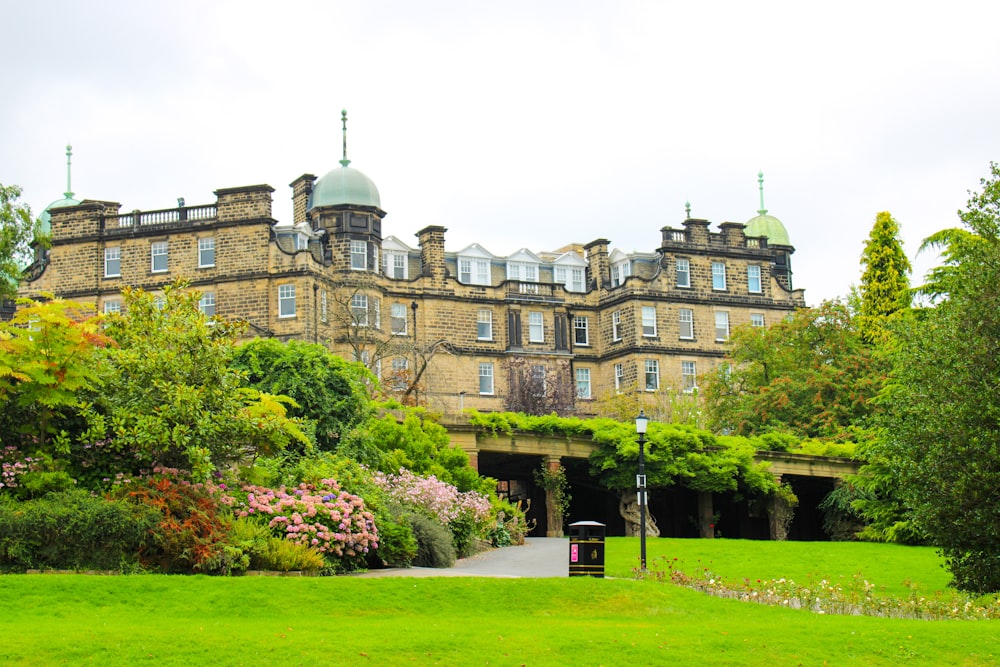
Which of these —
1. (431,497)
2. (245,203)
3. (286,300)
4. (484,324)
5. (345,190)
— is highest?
(345,190)

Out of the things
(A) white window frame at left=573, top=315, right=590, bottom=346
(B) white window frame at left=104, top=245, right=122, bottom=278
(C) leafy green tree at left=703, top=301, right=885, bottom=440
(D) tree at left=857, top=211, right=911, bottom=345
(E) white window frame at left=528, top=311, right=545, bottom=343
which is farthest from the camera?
(A) white window frame at left=573, top=315, right=590, bottom=346

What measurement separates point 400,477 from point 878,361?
25.5 metres

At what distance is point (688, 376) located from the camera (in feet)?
231

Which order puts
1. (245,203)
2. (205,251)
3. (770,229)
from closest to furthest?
(245,203)
(205,251)
(770,229)

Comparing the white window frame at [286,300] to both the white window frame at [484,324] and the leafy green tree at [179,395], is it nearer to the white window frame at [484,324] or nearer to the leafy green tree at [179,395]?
the white window frame at [484,324]

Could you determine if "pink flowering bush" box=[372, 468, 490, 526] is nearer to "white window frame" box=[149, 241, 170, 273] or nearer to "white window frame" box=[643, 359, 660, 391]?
"white window frame" box=[149, 241, 170, 273]

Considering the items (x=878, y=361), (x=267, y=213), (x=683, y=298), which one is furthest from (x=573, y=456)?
(x=683, y=298)

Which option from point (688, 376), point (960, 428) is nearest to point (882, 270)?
point (688, 376)

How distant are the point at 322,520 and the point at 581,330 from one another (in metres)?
46.7

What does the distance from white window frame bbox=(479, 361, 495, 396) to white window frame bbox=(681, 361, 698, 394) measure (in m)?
9.71

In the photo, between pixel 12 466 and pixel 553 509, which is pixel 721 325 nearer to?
pixel 553 509

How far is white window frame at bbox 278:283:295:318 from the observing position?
198ft

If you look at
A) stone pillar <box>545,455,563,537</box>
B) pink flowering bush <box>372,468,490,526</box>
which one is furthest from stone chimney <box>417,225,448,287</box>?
pink flowering bush <box>372,468,490,526</box>

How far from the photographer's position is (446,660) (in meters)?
16.9
